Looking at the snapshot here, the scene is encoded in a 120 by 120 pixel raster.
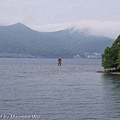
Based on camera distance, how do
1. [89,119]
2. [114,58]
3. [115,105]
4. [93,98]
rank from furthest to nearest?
[114,58], [93,98], [115,105], [89,119]

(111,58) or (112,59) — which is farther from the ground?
(111,58)

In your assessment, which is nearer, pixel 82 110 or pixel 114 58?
pixel 82 110

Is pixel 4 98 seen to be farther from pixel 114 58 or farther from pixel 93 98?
pixel 114 58

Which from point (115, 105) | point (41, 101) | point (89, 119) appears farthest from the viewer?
point (41, 101)

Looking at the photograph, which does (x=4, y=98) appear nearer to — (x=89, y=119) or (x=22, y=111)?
(x=22, y=111)

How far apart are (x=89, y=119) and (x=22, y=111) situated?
9.38 metres

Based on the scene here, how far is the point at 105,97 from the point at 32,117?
71.9ft

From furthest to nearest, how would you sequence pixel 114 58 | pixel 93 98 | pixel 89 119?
pixel 114 58, pixel 93 98, pixel 89 119

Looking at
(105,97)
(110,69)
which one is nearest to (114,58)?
(110,69)

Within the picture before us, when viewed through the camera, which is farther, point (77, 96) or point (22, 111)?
point (77, 96)

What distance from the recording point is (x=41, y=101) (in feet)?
185

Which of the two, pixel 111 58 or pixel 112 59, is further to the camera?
pixel 112 59

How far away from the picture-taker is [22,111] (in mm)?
46719

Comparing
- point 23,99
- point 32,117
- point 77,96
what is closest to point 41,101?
point 23,99
